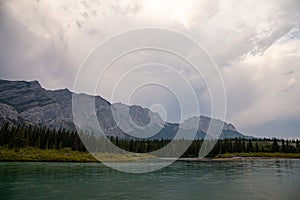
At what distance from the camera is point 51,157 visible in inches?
3255

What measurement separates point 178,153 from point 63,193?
135520 mm

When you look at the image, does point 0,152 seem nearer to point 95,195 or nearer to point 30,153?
point 30,153

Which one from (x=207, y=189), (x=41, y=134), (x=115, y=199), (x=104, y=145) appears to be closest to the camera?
(x=115, y=199)

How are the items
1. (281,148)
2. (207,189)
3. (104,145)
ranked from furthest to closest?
(281,148) < (104,145) < (207,189)

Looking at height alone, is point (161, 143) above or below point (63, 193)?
above

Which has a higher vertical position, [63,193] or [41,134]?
[41,134]

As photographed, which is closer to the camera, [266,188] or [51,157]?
[266,188]

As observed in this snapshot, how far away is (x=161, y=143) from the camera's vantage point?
16412 centimetres

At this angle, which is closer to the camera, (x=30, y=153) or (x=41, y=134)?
(x=30, y=153)

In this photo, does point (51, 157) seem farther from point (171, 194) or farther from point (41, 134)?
point (171, 194)

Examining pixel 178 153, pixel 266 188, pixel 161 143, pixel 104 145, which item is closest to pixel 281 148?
pixel 178 153

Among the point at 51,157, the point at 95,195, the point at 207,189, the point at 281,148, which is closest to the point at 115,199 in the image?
the point at 95,195

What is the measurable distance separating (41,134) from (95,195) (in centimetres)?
8744

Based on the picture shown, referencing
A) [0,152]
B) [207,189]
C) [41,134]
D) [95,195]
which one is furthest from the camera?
[41,134]
